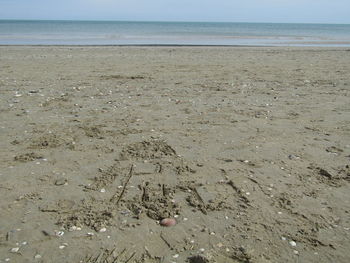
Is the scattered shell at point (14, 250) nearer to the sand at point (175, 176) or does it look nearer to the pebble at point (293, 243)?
the sand at point (175, 176)

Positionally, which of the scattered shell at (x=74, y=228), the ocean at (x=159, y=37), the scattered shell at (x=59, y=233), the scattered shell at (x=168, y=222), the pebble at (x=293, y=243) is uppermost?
the ocean at (x=159, y=37)

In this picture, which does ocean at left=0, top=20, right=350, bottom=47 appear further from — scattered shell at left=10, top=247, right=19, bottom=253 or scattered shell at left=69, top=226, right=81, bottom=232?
scattered shell at left=10, top=247, right=19, bottom=253

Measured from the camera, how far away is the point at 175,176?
412 centimetres

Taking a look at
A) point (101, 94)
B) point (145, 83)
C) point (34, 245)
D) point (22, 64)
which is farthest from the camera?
point (22, 64)

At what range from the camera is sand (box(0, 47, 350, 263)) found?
114 inches

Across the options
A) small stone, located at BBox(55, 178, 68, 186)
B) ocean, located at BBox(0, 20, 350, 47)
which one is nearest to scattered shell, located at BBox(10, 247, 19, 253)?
small stone, located at BBox(55, 178, 68, 186)

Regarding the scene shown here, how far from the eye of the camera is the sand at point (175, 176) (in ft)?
9.50

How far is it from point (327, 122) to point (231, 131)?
74.9 inches

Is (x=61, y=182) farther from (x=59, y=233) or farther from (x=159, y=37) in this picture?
(x=159, y=37)

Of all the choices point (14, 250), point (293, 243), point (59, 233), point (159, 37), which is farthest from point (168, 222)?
point (159, 37)

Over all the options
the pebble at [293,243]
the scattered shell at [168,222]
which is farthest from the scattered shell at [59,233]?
the pebble at [293,243]

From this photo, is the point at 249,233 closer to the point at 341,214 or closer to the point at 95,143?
the point at 341,214

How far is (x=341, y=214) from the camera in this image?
11.0ft

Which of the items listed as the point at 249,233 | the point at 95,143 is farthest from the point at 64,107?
the point at 249,233
